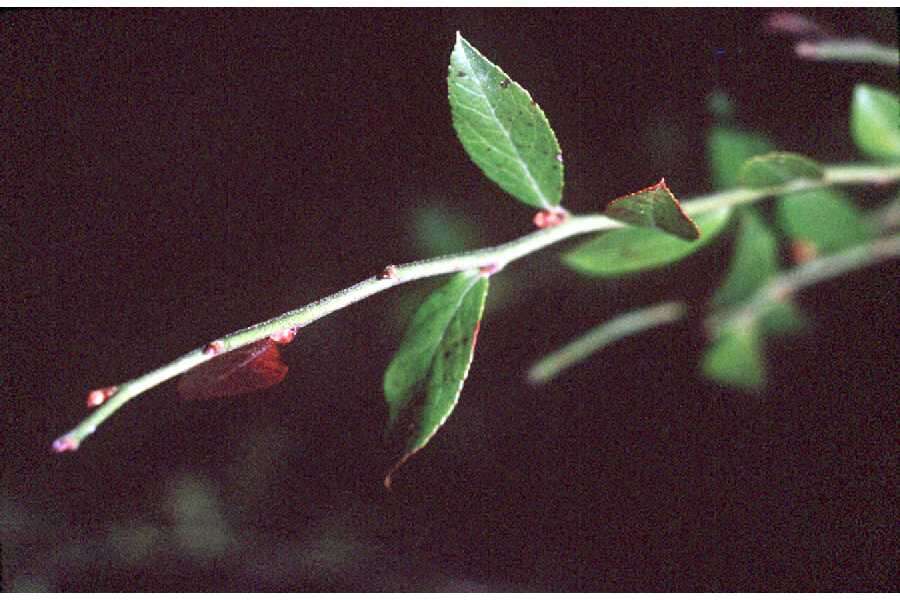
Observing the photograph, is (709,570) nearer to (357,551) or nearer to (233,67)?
(357,551)

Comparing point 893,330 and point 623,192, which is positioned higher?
point 623,192

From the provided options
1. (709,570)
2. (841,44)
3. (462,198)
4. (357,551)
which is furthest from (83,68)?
(709,570)

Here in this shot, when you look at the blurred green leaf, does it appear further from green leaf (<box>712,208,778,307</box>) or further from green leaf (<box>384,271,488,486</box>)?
green leaf (<box>384,271,488,486</box>)

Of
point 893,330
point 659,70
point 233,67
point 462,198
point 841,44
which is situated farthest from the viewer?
point 462,198

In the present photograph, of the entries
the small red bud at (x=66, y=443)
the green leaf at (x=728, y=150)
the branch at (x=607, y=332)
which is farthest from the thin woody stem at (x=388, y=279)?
the branch at (x=607, y=332)

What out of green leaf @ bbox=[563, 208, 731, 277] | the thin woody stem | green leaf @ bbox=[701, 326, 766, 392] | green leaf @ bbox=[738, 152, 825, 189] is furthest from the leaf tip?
green leaf @ bbox=[701, 326, 766, 392]

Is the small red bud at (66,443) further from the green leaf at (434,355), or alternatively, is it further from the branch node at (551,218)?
the branch node at (551,218)

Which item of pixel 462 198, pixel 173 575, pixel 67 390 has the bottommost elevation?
pixel 173 575
